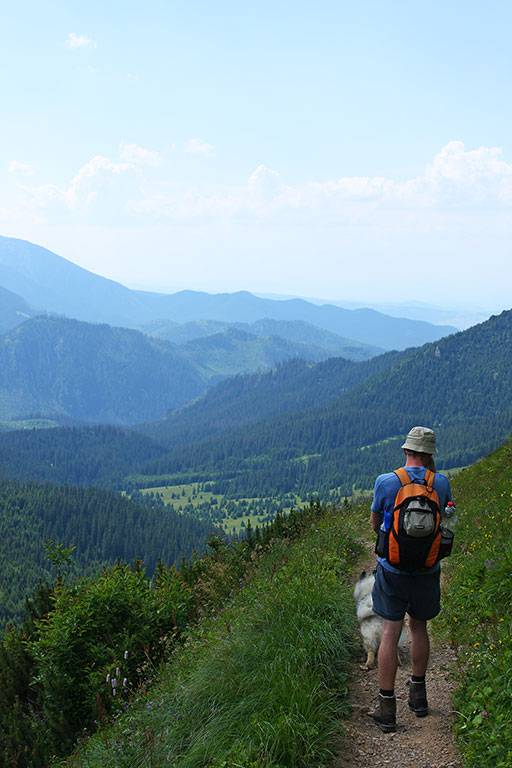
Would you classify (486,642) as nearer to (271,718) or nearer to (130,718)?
(271,718)

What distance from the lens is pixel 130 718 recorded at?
A: 276 inches

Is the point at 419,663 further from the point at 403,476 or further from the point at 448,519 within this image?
the point at 403,476

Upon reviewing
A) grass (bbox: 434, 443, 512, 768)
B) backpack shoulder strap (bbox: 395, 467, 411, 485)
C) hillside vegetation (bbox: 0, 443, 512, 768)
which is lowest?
hillside vegetation (bbox: 0, 443, 512, 768)

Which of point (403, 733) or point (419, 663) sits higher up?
point (419, 663)

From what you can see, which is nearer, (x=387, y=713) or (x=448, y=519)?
(x=448, y=519)

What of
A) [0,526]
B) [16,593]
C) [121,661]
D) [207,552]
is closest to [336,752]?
[121,661]

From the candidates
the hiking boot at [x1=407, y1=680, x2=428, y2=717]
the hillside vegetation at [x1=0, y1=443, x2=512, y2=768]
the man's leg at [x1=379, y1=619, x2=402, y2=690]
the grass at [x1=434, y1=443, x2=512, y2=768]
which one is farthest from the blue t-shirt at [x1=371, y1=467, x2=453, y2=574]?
the hillside vegetation at [x1=0, y1=443, x2=512, y2=768]

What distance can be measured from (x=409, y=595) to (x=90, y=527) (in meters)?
158

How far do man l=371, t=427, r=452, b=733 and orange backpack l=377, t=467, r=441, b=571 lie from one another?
104mm

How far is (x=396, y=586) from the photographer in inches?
226

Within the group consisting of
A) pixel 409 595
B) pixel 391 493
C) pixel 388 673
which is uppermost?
pixel 391 493

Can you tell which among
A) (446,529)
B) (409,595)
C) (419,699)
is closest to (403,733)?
(419,699)

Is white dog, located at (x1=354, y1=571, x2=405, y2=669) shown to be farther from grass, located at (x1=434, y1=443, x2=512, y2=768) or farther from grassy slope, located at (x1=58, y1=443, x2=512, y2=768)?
grass, located at (x1=434, y1=443, x2=512, y2=768)

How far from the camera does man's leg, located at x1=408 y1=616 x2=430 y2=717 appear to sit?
5953mm
